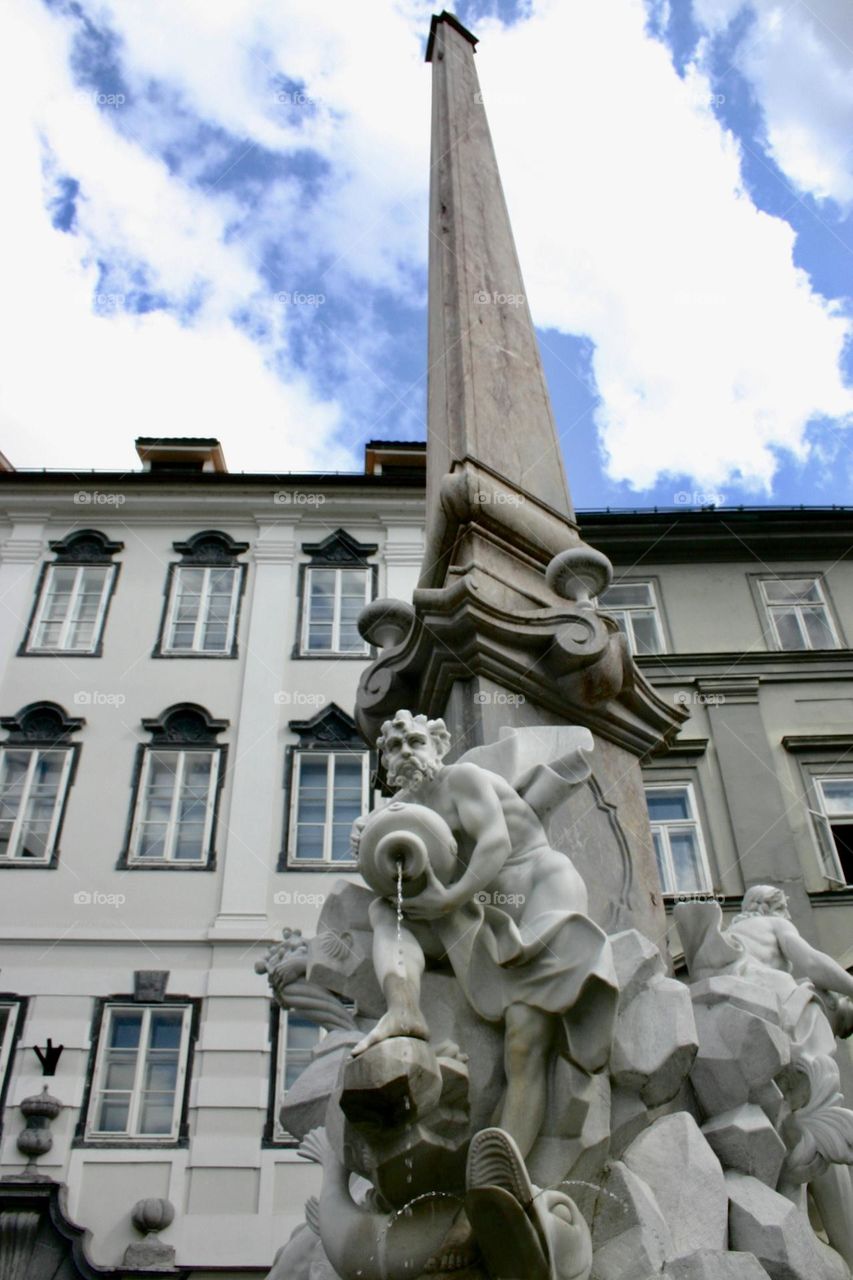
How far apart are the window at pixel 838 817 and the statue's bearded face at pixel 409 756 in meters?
11.2

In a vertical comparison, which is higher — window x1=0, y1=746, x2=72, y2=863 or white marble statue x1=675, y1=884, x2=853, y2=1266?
window x1=0, y1=746, x2=72, y2=863

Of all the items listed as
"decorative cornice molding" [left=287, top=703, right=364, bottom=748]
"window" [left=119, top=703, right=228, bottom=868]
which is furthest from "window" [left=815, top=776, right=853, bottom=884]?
"window" [left=119, top=703, right=228, bottom=868]

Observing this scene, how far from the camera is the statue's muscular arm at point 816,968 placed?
411cm

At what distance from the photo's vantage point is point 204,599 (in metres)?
16.0

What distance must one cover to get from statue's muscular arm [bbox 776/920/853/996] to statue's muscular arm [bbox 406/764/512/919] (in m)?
1.62

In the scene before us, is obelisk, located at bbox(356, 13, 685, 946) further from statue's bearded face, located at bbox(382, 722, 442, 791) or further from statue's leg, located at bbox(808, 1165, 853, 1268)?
statue's leg, located at bbox(808, 1165, 853, 1268)

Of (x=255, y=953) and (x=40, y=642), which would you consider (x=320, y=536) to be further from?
(x=255, y=953)

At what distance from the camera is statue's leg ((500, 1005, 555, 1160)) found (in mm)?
2775

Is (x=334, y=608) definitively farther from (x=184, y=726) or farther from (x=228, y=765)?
(x=228, y=765)

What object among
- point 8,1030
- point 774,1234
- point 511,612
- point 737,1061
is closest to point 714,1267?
point 774,1234

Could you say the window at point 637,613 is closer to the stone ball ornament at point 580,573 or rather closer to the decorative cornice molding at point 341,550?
the decorative cornice molding at point 341,550

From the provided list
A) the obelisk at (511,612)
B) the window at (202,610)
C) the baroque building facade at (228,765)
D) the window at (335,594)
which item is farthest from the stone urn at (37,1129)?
Answer: the obelisk at (511,612)

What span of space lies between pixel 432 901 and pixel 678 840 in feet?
36.3

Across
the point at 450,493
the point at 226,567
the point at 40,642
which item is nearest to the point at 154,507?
the point at 226,567
